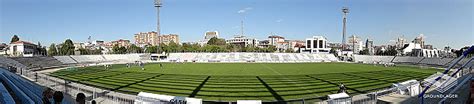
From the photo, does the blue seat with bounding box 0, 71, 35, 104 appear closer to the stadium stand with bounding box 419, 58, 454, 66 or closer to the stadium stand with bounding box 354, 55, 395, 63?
the stadium stand with bounding box 419, 58, 454, 66

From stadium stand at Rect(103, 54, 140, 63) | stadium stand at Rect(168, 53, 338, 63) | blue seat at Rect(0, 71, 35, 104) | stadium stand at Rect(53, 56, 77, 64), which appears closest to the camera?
blue seat at Rect(0, 71, 35, 104)

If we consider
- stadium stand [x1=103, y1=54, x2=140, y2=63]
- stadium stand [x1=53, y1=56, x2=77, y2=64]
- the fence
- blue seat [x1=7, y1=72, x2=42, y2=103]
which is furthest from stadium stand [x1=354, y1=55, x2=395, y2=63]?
blue seat [x1=7, y1=72, x2=42, y2=103]

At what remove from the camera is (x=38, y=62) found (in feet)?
149

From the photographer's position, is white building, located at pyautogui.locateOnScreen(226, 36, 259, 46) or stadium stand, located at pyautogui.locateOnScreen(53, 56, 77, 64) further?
white building, located at pyautogui.locateOnScreen(226, 36, 259, 46)

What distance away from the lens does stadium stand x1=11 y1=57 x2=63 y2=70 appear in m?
41.6

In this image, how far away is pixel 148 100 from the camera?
9.45m

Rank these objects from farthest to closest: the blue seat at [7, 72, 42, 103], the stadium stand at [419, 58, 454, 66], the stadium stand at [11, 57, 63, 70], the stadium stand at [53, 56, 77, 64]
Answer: the stadium stand at [53, 56, 77, 64] < the stadium stand at [419, 58, 454, 66] < the stadium stand at [11, 57, 63, 70] < the blue seat at [7, 72, 42, 103]

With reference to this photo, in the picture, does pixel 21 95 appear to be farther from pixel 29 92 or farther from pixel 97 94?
pixel 97 94

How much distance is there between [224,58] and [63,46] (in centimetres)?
5043

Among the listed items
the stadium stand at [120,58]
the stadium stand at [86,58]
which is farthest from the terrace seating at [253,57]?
the stadium stand at [86,58]

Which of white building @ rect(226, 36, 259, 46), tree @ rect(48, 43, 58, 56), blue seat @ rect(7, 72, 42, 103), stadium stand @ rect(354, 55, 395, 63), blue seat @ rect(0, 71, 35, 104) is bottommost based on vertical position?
stadium stand @ rect(354, 55, 395, 63)

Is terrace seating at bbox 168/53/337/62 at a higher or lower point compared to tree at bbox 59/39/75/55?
lower

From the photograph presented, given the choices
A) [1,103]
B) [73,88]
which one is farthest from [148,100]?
[73,88]

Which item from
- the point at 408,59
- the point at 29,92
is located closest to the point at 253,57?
the point at 408,59
